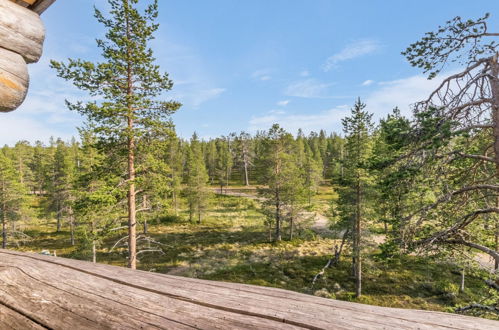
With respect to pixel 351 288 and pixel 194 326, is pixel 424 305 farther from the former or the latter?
pixel 194 326

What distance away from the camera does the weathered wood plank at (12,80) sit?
1.40 m

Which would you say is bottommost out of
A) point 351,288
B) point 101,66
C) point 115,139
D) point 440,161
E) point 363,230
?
point 351,288

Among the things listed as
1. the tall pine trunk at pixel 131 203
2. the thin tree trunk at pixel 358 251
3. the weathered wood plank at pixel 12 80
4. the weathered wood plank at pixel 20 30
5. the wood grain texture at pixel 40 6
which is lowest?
the thin tree trunk at pixel 358 251

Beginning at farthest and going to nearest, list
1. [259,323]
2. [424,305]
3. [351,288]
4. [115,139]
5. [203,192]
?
[203,192] < [351,288] < [424,305] < [115,139] < [259,323]

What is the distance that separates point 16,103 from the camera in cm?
149

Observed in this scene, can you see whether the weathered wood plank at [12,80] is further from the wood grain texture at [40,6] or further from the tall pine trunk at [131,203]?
the tall pine trunk at [131,203]

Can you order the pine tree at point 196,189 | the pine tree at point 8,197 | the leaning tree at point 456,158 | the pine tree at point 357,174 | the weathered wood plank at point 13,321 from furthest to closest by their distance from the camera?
the pine tree at point 196,189, the pine tree at point 8,197, the pine tree at point 357,174, the leaning tree at point 456,158, the weathered wood plank at point 13,321

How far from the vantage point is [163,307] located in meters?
1.15

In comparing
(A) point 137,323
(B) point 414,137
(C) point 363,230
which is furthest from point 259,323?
(C) point 363,230

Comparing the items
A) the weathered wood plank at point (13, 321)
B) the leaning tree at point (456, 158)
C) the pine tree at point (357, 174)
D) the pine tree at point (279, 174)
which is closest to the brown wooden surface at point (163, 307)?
the weathered wood plank at point (13, 321)

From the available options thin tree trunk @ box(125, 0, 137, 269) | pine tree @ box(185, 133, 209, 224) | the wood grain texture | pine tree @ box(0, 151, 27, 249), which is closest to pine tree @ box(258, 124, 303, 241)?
pine tree @ box(185, 133, 209, 224)

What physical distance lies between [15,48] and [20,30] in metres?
0.12

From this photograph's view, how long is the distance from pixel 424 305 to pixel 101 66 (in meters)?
23.4

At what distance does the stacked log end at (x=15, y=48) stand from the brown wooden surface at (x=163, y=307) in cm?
112
